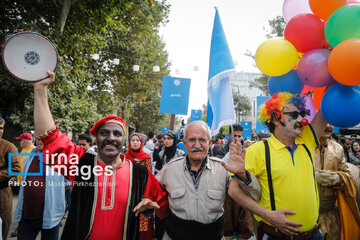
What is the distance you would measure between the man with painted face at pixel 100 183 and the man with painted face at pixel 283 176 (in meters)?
0.87

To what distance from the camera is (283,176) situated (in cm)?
208

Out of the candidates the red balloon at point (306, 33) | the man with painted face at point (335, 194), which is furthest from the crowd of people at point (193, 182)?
the man with painted face at point (335, 194)

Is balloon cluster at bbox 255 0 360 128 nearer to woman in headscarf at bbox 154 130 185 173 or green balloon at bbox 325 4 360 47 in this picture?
green balloon at bbox 325 4 360 47

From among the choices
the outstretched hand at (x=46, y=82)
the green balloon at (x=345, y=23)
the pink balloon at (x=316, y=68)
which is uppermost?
the green balloon at (x=345, y=23)

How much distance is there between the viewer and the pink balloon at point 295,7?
8.29ft

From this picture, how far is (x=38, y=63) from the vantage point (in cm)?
192

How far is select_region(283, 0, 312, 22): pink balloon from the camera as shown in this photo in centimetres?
253

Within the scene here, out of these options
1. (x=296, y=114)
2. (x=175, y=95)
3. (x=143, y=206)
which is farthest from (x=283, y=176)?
(x=175, y=95)

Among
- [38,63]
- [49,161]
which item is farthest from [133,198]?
[38,63]

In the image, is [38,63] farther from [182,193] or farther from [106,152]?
[182,193]

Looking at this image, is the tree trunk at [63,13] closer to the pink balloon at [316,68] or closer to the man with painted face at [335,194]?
the pink balloon at [316,68]

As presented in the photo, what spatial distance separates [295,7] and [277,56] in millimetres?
854

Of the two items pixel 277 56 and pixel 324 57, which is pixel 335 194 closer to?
pixel 324 57

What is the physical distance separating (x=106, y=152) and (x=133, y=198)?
0.48m
